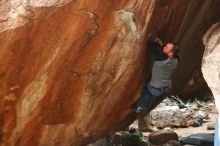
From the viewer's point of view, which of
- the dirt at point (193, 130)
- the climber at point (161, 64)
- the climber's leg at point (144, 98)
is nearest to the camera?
the climber at point (161, 64)

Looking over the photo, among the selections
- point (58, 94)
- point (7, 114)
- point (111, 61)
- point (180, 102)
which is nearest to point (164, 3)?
point (111, 61)

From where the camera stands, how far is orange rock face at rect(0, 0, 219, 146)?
675cm

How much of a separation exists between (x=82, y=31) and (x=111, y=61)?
3.26ft

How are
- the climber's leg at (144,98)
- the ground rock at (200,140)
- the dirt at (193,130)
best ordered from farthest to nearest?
the dirt at (193,130) → the ground rock at (200,140) → the climber's leg at (144,98)

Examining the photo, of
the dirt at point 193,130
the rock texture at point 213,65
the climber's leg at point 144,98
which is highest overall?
the rock texture at point 213,65

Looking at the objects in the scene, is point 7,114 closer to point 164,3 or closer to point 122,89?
point 122,89

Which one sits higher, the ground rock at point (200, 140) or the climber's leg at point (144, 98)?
the climber's leg at point (144, 98)

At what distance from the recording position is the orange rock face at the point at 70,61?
6746mm

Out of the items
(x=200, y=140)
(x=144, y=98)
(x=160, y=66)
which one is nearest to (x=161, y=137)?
(x=200, y=140)

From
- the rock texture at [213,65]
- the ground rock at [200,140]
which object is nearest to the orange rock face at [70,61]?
the rock texture at [213,65]

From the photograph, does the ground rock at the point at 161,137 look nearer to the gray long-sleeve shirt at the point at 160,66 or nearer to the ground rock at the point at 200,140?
the ground rock at the point at 200,140

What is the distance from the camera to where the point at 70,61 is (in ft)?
23.9

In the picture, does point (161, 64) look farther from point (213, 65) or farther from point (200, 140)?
point (200, 140)

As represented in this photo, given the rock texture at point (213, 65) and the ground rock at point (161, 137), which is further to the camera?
the ground rock at point (161, 137)
